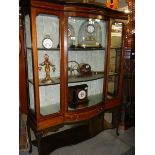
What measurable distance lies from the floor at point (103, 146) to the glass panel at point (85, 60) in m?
0.64

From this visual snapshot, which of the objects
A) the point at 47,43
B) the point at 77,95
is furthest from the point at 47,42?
the point at 77,95

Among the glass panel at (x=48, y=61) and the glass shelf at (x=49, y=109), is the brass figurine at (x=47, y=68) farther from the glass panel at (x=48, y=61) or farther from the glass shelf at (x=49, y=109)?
the glass shelf at (x=49, y=109)

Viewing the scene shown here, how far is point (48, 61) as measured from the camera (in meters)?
1.96

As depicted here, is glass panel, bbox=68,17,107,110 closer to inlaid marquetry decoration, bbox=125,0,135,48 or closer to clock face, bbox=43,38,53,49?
clock face, bbox=43,38,53,49

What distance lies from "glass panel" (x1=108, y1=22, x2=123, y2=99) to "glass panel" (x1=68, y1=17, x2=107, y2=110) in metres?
0.17

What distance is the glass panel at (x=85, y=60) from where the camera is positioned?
6.66 ft

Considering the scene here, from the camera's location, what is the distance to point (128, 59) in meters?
2.74

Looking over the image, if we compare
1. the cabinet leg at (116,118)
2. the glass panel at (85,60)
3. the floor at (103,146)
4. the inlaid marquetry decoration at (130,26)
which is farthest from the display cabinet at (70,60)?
the floor at (103,146)

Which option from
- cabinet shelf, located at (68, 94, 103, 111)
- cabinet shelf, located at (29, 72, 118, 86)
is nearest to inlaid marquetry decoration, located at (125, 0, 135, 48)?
cabinet shelf, located at (29, 72, 118, 86)

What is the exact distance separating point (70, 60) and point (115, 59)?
2.24 feet

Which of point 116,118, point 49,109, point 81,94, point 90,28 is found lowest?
point 116,118

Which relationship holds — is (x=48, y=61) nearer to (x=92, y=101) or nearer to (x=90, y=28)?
(x=90, y=28)
